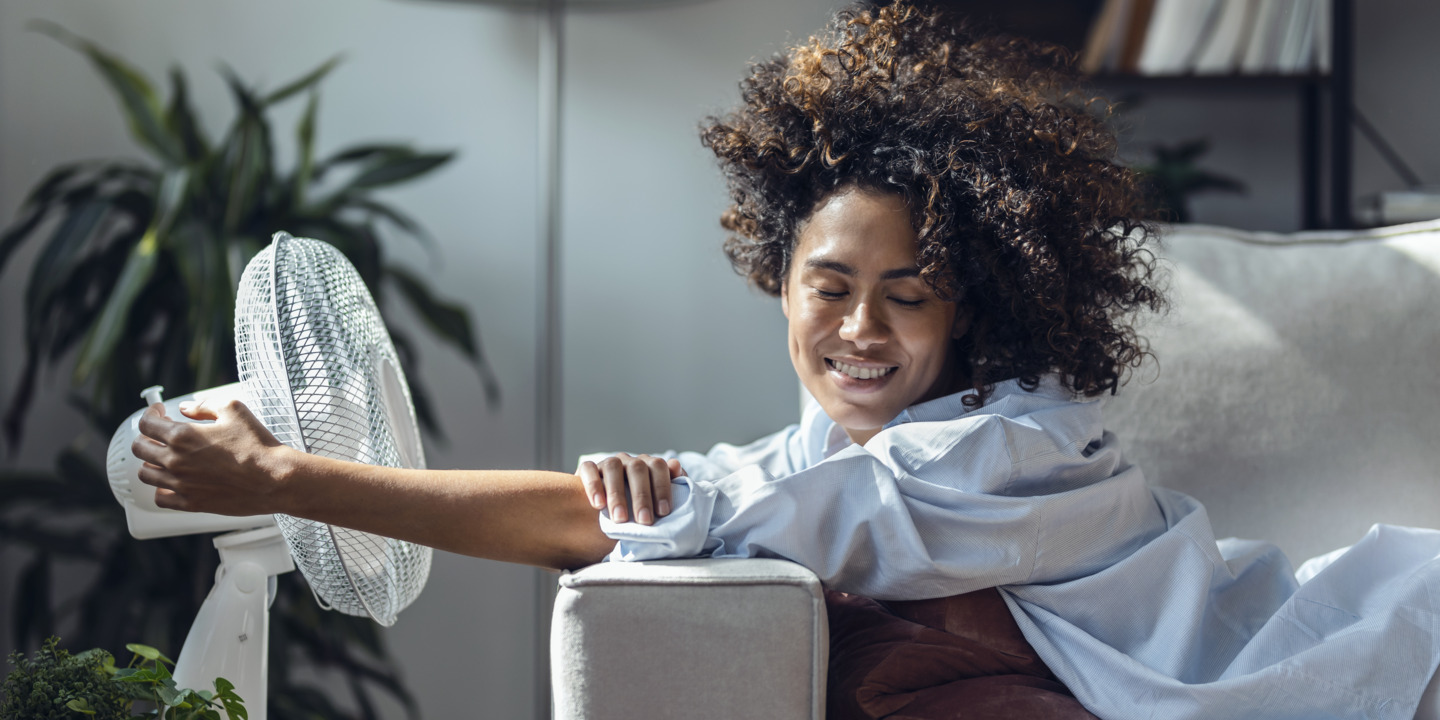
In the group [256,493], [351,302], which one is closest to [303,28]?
[351,302]

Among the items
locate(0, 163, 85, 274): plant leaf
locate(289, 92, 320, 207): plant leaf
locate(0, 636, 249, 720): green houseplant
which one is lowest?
locate(0, 636, 249, 720): green houseplant

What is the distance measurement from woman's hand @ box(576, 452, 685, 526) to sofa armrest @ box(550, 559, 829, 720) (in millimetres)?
89

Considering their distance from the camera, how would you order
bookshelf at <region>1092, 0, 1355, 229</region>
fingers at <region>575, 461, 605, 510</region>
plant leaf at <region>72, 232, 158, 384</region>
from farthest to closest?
1. bookshelf at <region>1092, 0, 1355, 229</region>
2. plant leaf at <region>72, 232, 158, 384</region>
3. fingers at <region>575, 461, 605, 510</region>

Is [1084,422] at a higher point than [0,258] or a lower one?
lower

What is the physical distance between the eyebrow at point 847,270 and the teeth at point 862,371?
103 mm

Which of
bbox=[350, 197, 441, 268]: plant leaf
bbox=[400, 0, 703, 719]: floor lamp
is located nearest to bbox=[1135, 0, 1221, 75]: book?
bbox=[400, 0, 703, 719]: floor lamp

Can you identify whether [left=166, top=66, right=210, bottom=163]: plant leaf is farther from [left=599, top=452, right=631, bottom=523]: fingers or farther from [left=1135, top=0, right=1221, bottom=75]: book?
[left=1135, top=0, right=1221, bottom=75]: book

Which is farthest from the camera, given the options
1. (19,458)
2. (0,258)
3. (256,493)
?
(19,458)

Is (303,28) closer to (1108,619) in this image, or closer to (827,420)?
(827,420)

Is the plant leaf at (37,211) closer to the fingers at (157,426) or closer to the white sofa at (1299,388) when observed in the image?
the fingers at (157,426)

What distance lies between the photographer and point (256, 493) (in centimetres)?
88

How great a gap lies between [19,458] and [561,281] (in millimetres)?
1139

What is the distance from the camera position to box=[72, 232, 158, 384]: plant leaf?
5.23 feet

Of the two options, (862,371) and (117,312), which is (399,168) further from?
(862,371)
